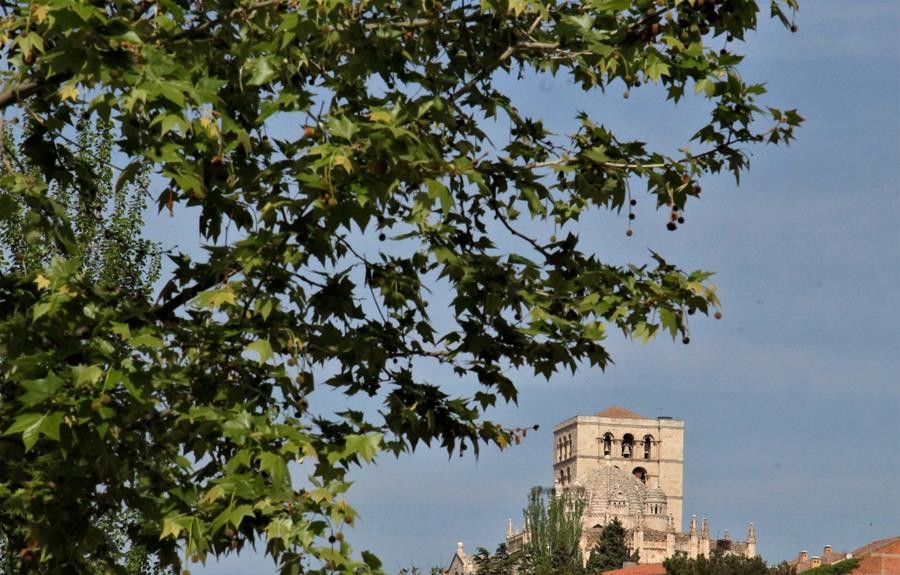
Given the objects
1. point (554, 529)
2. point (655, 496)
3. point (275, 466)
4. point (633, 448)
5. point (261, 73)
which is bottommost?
point (275, 466)

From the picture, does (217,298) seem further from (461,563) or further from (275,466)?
(461,563)

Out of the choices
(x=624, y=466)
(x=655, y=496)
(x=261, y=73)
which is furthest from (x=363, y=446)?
(x=624, y=466)

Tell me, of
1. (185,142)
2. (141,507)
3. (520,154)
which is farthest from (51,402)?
(520,154)

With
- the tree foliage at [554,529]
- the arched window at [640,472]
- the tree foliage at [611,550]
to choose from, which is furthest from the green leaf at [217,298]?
the arched window at [640,472]

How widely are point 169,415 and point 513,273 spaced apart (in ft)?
7.56

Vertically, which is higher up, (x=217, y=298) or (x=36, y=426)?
(x=217, y=298)

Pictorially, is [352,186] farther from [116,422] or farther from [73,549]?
[73,549]

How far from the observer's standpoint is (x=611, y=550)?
14338 centimetres

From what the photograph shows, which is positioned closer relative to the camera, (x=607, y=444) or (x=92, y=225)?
(x=92, y=225)

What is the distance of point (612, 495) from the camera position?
541 ft

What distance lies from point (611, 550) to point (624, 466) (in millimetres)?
46431

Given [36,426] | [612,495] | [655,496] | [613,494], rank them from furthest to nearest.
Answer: [655,496] → [613,494] → [612,495] → [36,426]

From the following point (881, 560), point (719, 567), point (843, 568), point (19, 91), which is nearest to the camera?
point (19, 91)

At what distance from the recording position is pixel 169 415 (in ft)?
31.8
